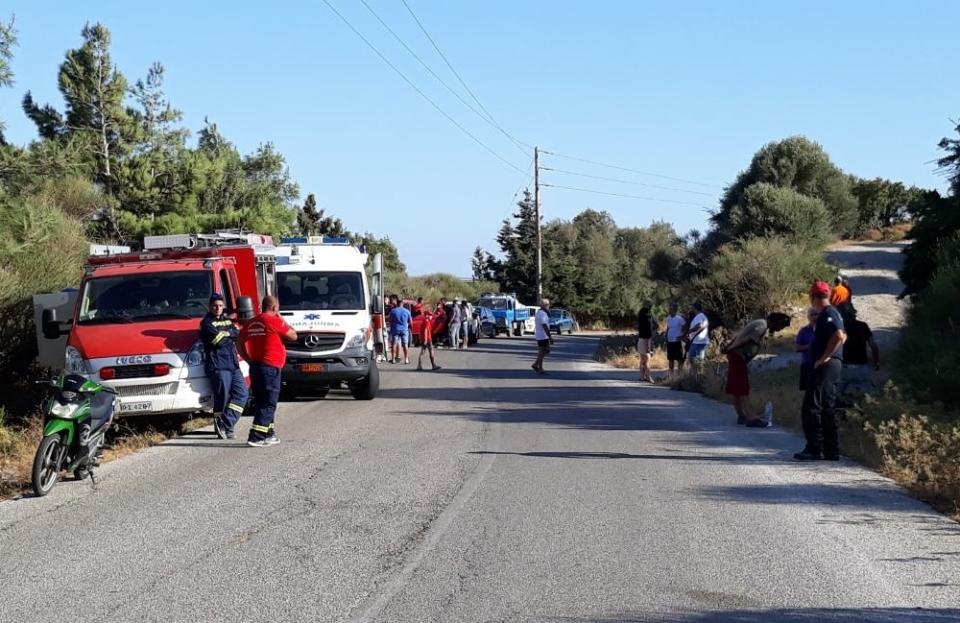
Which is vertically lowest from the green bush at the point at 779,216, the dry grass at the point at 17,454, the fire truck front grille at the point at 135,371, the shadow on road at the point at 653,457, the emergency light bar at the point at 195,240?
the dry grass at the point at 17,454

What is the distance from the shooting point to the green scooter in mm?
10078

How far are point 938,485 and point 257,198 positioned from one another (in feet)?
123

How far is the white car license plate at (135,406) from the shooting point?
13.1m

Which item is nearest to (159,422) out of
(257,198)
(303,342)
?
(303,342)

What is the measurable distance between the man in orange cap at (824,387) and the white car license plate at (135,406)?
25.4 feet

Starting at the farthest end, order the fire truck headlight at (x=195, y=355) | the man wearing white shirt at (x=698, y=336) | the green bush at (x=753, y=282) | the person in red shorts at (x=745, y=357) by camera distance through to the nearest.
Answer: the green bush at (x=753, y=282) → the man wearing white shirt at (x=698, y=336) → the person in red shorts at (x=745, y=357) → the fire truck headlight at (x=195, y=355)

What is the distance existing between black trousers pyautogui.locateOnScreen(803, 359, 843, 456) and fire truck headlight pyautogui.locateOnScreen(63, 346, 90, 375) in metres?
8.53

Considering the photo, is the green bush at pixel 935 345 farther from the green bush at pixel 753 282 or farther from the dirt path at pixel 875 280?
the green bush at pixel 753 282

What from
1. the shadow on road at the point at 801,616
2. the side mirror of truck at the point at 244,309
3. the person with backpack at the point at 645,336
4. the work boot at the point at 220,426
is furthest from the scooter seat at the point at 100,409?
the person with backpack at the point at 645,336

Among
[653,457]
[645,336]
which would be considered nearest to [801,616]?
[653,457]

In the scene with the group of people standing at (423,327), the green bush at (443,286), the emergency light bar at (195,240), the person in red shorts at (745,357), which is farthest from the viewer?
the green bush at (443,286)

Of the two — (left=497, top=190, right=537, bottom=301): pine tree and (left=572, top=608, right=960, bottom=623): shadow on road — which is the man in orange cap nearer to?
(left=572, top=608, right=960, bottom=623): shadow on road

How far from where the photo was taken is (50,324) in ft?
45.0

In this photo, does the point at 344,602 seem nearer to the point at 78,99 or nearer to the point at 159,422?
the point at 159,422
